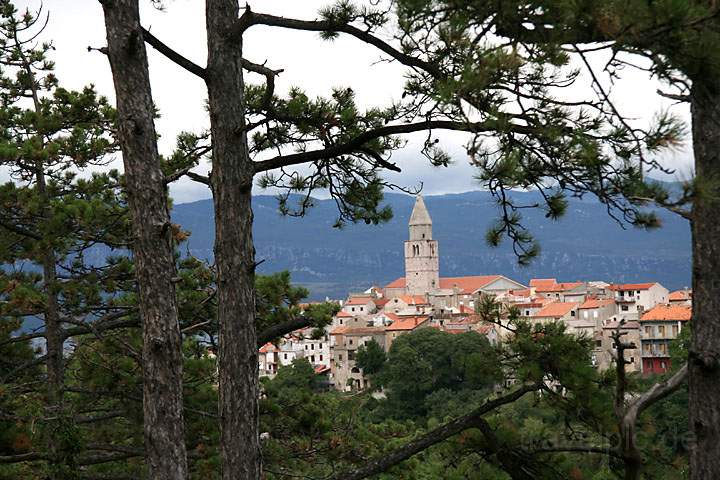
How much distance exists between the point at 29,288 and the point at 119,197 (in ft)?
4.40

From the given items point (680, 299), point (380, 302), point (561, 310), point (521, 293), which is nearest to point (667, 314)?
point (561, 310)

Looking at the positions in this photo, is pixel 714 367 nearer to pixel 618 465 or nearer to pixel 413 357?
pixel 618 465

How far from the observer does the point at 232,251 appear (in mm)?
5523

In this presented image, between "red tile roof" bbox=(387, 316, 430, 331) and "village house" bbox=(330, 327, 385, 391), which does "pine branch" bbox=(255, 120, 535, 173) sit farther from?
"red tile roof" bbox=(387, 316, 430, 331)

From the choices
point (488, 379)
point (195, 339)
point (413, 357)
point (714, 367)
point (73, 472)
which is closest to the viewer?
point (714, 367)

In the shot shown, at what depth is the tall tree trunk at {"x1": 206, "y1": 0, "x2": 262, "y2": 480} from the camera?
5457 mm

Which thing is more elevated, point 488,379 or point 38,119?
point 38,119

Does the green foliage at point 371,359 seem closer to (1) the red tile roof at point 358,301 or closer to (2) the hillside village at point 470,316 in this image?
(2) the hillside village at point 470,316

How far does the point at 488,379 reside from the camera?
604cm

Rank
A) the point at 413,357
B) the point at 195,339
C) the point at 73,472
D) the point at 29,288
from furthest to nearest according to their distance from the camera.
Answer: the point at 413,357, the point at 195,339, the point at 29,288, the point at 73,472

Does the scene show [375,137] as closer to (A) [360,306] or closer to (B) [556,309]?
(B) [556,309]

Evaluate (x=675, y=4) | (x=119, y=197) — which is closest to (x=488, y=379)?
(x=675, y=4)

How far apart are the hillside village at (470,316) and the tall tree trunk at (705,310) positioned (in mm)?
49910

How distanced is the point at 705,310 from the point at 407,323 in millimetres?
81279
